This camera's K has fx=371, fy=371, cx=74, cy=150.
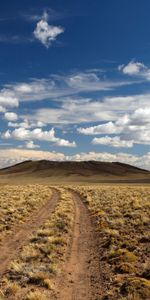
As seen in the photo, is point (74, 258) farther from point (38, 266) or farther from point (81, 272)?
point (81, 272)

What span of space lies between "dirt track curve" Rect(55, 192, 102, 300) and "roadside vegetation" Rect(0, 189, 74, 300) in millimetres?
341

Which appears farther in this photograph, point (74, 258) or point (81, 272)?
point (74, 258)

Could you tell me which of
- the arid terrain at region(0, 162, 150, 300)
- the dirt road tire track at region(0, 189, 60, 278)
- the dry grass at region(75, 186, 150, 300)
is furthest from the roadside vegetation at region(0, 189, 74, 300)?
the dry grass at region(75, 186, 150, 300)

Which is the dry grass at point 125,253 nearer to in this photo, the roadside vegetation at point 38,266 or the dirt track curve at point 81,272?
the dirt track curve at point 81,272

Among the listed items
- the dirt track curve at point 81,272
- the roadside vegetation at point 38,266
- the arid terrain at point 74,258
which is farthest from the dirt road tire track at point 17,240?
the dirt track curve at point 81,272

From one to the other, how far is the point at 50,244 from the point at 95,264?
3.59 m

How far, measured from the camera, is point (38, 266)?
44.4ft

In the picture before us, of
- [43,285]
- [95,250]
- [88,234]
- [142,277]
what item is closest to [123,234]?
[88,234]

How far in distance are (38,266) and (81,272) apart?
172 centimetres

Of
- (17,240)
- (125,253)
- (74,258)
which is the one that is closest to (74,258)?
(74,258)

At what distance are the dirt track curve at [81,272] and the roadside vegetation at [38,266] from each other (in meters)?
0.34

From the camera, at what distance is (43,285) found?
11.5m

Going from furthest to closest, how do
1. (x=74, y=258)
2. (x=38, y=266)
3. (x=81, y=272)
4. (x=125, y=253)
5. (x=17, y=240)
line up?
(x=17, y=240), (x=125, y=253), (x=74, y=258), (x=38, y=266), (x=81, y=272)

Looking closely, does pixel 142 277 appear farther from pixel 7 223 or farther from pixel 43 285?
pixel 7 223
